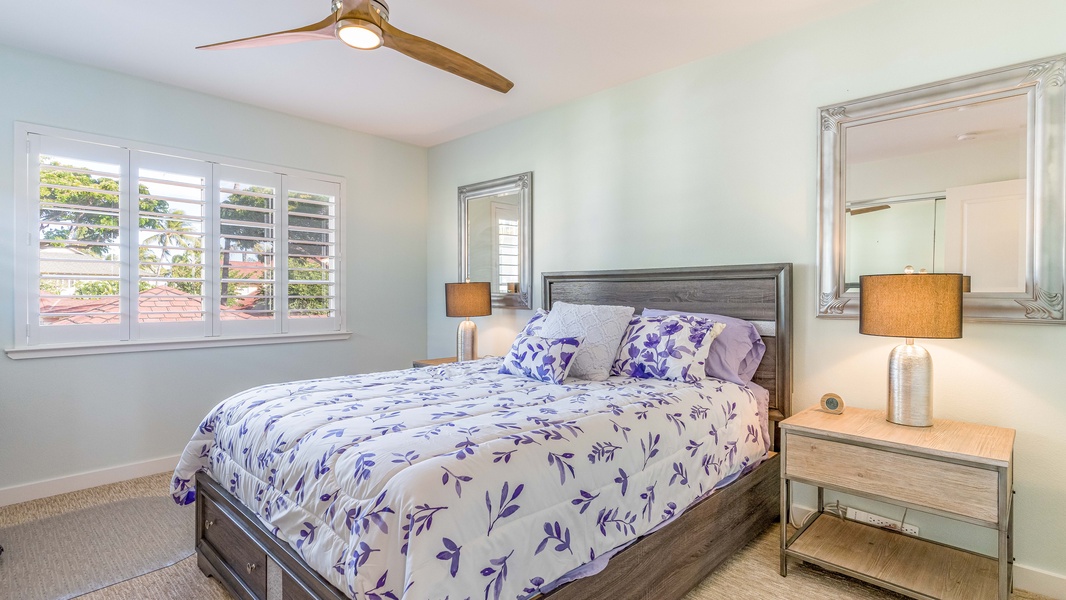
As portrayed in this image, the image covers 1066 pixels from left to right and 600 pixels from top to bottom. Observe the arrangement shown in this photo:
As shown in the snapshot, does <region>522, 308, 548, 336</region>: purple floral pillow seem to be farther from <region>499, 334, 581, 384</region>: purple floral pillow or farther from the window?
the window

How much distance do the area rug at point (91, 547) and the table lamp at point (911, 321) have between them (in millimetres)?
3218

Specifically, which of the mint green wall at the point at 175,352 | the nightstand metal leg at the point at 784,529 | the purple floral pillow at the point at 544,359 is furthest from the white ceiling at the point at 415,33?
the nightstand metal leg at the point at 784,529

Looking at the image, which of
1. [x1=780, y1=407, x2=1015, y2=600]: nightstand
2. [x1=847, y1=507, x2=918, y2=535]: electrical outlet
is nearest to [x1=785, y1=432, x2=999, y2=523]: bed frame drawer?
[x1=780, y1=407, x2=1015, y2=600]: nightstand

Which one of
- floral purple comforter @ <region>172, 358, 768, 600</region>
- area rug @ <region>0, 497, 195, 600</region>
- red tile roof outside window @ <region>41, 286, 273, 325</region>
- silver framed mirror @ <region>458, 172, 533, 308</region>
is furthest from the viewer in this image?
silver framed mirror @ <region>458, 172, 533, 308</region>

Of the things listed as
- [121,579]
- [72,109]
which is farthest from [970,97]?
[72,109]

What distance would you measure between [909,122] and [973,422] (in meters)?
1.40

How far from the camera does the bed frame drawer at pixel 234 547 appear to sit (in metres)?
1.77

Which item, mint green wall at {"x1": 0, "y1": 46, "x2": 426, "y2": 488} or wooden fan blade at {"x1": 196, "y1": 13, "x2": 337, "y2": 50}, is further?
mint green wall at {"x1": 0, "y1": 46, "x2": 426, "y2": 488}

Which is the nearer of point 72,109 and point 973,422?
point 973,422

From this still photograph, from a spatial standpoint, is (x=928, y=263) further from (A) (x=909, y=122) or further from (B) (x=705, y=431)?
(B) (x=705, y=431)

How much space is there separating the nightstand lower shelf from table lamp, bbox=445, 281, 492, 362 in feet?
8.35

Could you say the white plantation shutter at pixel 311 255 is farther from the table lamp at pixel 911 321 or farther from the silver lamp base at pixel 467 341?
the table lamp at pixel 911 321

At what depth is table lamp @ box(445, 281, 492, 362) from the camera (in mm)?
3988

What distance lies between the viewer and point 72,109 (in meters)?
3.13
